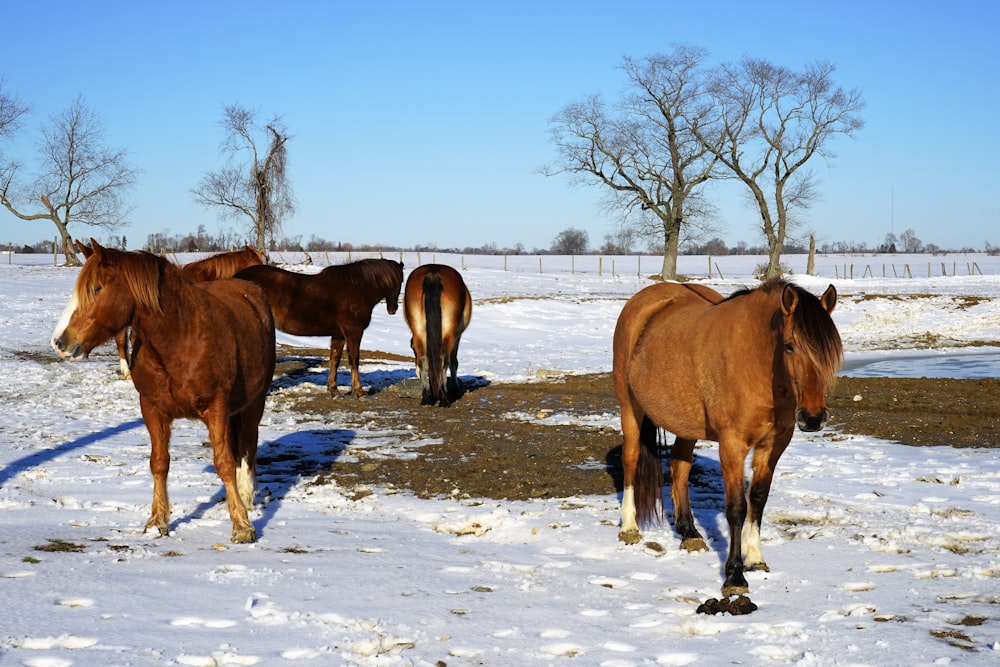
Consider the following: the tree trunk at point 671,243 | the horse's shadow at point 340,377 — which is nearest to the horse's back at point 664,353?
the horse's shadow at point 340,377

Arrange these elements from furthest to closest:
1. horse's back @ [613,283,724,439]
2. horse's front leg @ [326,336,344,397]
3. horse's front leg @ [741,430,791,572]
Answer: horse's front leg @ [326,336,344,397] → horse's back @ [613,283,724,439] → horse's front leg @ [741,430,791,572]

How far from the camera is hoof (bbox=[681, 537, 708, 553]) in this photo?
18.4ft

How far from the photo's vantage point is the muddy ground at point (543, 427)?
775 centimetres

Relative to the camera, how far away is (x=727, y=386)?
16.4 ft

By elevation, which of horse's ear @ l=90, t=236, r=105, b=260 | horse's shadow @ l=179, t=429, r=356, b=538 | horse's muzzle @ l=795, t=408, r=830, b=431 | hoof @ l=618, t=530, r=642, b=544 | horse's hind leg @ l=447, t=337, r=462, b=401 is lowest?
horse's shadow @ l=179, t=429, r=356, b=538

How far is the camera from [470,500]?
7.02 metres

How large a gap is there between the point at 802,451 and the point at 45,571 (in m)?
6.89

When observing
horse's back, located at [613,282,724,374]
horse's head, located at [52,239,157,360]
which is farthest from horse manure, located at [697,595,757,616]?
horse's head, located at [52,239,157,360]

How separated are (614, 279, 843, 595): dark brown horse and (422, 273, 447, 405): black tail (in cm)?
581

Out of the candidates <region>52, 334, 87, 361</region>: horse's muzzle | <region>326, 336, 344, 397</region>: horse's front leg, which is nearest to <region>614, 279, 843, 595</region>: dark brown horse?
<region>52, 334, 87, 361</region>: horse's muzzle

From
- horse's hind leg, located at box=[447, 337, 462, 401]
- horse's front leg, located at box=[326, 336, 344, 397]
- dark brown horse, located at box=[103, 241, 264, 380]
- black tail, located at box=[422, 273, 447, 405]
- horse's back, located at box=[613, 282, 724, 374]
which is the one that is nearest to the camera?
horse's back, located at box=[613, 282, 724, 374]

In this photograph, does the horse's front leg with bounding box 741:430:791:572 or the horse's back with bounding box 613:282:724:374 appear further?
the horse's back with bounding box 613:282:724:374

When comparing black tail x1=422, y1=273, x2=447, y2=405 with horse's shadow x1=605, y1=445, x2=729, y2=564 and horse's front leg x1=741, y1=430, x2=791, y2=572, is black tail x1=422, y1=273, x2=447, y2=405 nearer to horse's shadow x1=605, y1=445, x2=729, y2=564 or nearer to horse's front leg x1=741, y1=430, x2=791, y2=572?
horse's shadow x1=605, y1=445, x2=729, y2=564

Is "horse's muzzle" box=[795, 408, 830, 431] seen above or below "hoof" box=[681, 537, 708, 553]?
above
